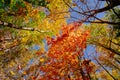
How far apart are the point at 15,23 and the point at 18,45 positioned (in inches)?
171

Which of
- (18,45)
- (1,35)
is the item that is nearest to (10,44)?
(18,45)

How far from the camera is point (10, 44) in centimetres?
1708

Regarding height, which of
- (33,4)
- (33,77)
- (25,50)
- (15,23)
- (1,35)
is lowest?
(33,77)

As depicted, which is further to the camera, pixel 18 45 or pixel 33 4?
pixel 18 45

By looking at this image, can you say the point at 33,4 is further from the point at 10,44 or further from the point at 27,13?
the point at 10,44

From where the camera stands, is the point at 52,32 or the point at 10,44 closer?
the point at 52,32

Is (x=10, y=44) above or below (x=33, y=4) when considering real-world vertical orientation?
below

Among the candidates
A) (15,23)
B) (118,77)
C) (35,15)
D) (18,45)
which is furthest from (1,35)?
(118,77)

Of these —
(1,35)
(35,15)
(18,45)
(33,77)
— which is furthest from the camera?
(33,77)

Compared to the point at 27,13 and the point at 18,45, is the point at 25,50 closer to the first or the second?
the point at 18,45

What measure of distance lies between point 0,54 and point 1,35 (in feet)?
7.13

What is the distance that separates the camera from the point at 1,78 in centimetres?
1722

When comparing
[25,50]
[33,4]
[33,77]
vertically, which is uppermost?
[33,4]

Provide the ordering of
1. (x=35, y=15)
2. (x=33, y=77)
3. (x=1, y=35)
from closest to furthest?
(x=35, y=15) → (x=1, y=35) → (x=33, y=77)
